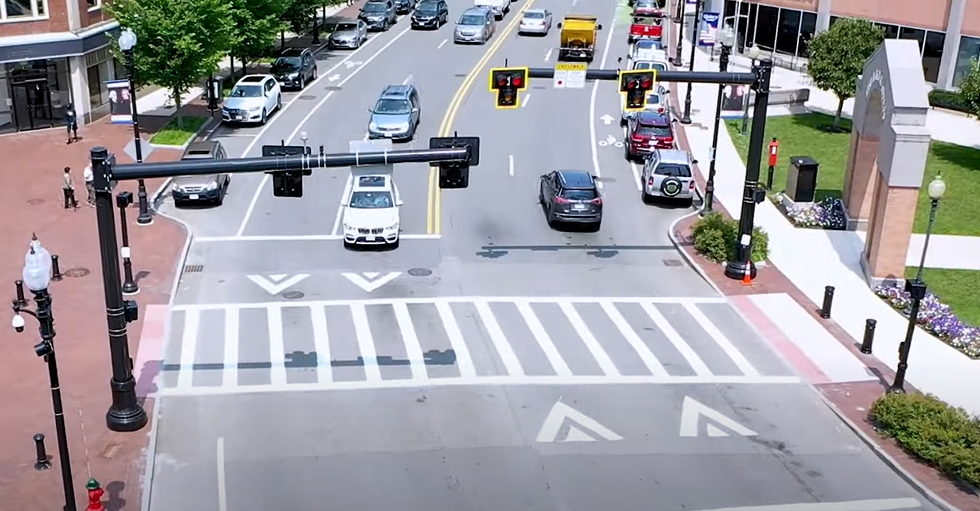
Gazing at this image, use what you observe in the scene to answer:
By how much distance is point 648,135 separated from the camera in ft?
127

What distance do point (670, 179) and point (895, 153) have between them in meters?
8.27

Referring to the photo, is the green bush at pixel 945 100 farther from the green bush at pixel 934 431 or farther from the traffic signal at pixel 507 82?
the green bush at pixel 934 431

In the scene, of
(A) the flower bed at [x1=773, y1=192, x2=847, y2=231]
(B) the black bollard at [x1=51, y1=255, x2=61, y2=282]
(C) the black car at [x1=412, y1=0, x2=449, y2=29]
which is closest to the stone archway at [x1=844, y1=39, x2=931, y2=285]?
(A) the flower bed at [x1=773, y1=192, x2=847, y2=231]

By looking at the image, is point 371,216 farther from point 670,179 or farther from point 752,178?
point 752,178

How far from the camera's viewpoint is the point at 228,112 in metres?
41.9

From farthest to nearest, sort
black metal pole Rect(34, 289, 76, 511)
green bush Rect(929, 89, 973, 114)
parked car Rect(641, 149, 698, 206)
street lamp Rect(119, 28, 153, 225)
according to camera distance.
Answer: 1. green bush Rect(929, 89, 973, 114)
2. parked car Rect(641, 149, 698, 206)
3. street lamp Rect(119, 28, 153, 225)
4. black metal pole Rect(34, 289, 76, 511)

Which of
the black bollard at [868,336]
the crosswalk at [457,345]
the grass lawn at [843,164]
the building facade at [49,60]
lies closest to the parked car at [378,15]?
the building facade at [49,60]

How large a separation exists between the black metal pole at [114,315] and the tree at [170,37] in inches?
874

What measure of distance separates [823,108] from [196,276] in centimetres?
3296

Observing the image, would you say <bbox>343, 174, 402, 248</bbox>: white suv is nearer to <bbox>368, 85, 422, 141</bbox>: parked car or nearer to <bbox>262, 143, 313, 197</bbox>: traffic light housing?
<bbox>368, 85, 422, 141</bbox>: parked car

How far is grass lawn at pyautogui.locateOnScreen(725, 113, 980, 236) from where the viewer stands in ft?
107

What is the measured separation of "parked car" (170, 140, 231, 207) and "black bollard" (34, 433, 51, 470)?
15718 millimetres

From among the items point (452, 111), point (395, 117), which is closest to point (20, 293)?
point (395, 117)

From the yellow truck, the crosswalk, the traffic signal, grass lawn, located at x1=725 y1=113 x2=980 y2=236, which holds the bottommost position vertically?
the crosswalk
